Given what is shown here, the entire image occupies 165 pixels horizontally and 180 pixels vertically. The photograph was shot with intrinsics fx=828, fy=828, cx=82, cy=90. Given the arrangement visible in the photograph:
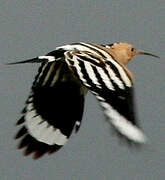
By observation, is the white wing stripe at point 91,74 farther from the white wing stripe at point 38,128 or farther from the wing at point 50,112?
the white wing stripe at point 38,128

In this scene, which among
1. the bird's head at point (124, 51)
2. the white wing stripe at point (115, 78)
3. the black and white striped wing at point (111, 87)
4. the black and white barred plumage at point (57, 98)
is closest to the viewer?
the black and white striped wing at point (111, 87)

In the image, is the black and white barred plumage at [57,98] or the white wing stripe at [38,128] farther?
the white wing stripe at [38,128]

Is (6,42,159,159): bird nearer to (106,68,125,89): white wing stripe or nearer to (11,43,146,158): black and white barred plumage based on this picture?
(11,43,146,158): black and white barred plumage

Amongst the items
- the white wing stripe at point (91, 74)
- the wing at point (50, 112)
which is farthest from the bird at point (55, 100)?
the white wing stripe at point (91, 74)

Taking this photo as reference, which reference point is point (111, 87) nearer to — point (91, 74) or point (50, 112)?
point (91, 74)

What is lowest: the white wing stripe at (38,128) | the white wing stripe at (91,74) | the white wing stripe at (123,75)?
the white wing stripe at (38,128)

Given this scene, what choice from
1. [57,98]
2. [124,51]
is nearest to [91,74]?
[57,98]

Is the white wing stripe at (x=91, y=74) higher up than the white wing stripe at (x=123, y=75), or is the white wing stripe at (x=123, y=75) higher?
the white wing stripe at (x=91, y=74)
